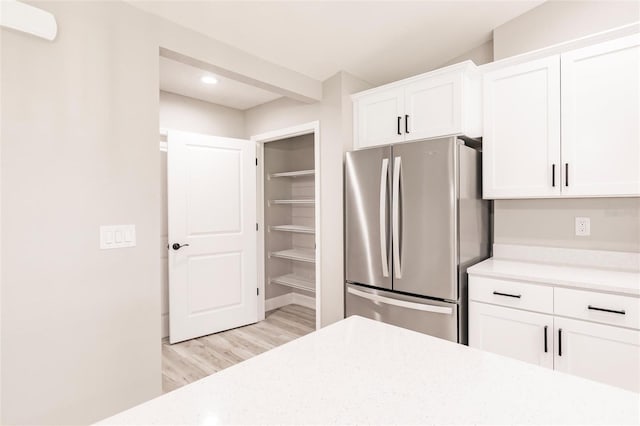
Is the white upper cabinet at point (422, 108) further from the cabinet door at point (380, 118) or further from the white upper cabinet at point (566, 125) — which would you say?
the white upper cabinet at point (566, 125)

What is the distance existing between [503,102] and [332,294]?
202 cm

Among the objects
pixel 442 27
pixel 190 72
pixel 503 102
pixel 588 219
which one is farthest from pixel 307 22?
pixel 588 219

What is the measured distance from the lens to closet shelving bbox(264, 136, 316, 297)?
4277 mm

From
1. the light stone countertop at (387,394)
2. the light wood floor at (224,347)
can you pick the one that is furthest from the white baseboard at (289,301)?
the light stone countertop at (387,394)

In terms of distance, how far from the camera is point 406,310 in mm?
2365

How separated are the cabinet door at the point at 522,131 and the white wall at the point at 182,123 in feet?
8.91

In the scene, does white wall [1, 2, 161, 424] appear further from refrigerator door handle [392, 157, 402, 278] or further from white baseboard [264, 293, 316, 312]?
white baseboard [264, 293, 316, 312]

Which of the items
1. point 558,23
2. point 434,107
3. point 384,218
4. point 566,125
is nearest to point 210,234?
point 384,218

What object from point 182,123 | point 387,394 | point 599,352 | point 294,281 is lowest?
point 294,281

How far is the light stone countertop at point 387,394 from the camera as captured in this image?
0.66 metres

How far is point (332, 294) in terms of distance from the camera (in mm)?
3027

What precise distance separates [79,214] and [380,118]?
2.17 meters

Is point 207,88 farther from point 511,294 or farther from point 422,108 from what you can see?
point 511,294

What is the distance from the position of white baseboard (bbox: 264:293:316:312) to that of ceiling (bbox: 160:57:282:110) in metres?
2.40
